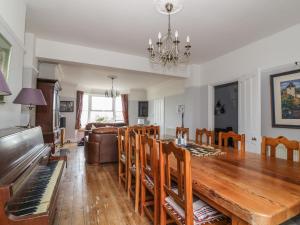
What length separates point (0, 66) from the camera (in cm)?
166

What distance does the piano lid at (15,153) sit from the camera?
1.06 meters

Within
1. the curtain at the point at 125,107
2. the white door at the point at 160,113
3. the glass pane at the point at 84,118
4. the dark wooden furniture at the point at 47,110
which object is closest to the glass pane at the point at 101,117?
the glass pane at the point at 84,118

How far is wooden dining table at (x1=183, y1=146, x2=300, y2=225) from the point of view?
2.82ft

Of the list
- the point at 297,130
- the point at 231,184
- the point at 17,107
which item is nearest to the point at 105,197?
the point at 17,107

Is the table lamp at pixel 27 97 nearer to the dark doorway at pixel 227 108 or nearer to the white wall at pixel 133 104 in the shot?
the dark doorway at pixel 227 108

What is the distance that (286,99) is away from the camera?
291 cm

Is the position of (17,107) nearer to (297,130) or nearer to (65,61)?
(65,61)

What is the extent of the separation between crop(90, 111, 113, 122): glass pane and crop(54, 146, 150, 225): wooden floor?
5.08 metres

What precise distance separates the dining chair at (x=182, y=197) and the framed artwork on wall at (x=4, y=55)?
174 cm

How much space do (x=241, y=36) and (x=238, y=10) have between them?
35.7 inches

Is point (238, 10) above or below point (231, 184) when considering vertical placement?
above

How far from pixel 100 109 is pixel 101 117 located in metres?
0.43

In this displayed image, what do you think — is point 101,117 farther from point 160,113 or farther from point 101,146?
point 101,146

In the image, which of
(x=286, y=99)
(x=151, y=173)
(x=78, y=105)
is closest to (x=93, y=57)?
(x=151, y=173)
